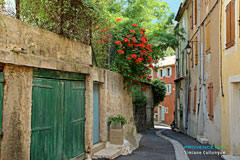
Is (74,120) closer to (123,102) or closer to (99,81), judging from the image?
(99,81)

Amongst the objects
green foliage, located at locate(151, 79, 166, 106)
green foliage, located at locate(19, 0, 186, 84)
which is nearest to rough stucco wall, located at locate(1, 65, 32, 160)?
green foliage, located at locate(19, 0, 186, 84)

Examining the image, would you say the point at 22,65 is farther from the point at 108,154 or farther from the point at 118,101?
the point at 118,101

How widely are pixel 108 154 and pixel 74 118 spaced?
69.5 inches

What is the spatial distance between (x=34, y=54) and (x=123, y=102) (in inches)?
243

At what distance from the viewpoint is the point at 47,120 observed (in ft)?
17.6

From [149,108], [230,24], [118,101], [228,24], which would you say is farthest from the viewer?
[149,108]

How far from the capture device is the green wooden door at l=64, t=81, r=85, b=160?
6191mm

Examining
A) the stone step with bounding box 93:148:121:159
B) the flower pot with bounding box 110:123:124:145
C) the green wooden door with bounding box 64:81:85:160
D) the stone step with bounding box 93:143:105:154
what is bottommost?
the stone step with bounding box 93:148:121:159

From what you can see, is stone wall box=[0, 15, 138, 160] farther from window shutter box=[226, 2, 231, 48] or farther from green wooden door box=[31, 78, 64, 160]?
window shutter box=[226, 2, 231, 48]

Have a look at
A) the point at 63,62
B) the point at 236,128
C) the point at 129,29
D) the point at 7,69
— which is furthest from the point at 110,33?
the point at 7,69

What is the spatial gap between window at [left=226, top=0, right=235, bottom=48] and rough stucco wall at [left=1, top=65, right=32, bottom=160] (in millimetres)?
6323

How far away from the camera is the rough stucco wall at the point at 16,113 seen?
14.0 feet

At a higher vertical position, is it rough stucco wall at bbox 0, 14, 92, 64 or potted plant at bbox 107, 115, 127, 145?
rough stucco wall at bbox 0, 14, 92, 64

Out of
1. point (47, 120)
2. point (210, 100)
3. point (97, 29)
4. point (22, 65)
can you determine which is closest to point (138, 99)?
point (210, 100)
